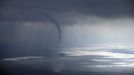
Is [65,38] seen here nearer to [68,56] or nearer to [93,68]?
[68,56]

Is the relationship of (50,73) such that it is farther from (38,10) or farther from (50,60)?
(38,10)

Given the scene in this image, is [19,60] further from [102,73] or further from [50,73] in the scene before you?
[102,73]

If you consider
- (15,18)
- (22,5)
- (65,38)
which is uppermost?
(22,5)

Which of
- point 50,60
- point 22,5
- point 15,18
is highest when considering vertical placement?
point 22,5

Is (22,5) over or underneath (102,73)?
over

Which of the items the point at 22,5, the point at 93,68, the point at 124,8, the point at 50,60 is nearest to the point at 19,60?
the point at 50,60

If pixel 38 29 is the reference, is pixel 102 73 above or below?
below

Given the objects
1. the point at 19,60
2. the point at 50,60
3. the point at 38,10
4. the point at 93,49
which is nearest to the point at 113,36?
the point at 93,49

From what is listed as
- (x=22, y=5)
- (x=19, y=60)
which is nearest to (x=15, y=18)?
(x=22, y=5)
